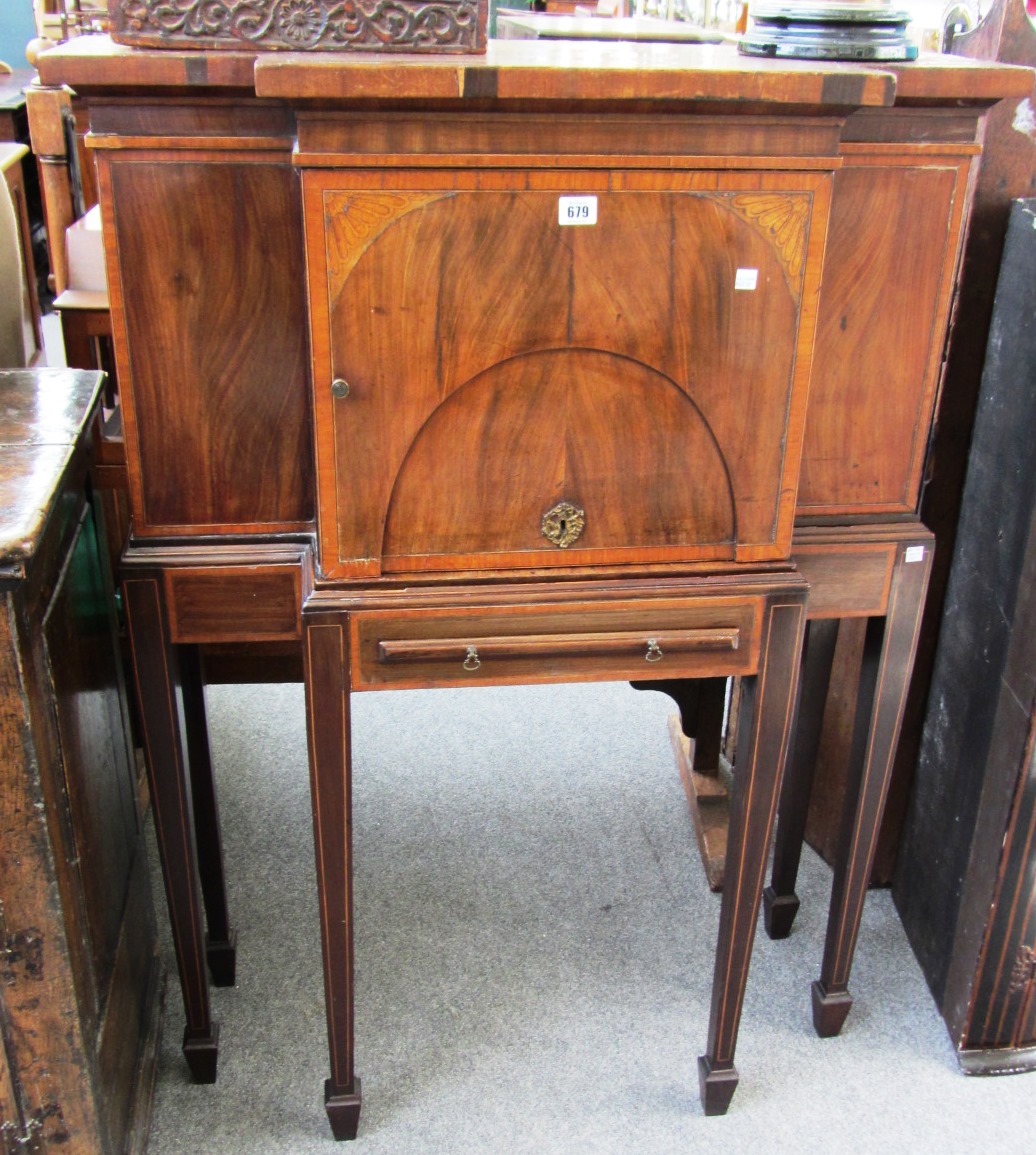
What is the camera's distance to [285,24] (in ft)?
4.32

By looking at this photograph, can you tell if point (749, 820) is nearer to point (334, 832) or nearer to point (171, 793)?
point (334, 832)

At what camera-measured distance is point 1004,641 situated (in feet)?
5.88

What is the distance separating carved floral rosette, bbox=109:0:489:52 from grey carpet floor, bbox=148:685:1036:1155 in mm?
1475

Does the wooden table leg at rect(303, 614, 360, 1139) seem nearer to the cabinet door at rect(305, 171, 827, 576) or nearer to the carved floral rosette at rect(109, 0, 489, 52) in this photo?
the cabinet door at rect(305, 171, 827, 576)

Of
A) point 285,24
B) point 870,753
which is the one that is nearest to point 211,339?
point 285,24

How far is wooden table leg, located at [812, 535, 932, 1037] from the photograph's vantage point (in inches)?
65.3

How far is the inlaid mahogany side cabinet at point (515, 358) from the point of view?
4.15 feet

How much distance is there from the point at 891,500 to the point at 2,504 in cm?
112

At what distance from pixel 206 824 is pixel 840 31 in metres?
1.49

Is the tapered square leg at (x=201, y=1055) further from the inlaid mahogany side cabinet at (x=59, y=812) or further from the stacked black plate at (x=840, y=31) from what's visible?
the stacked black plate at (x=840, y=31)

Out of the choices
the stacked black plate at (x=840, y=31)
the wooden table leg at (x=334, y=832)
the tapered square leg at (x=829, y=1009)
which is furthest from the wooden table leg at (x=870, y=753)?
the wooden table leg at (x=334, y=832)

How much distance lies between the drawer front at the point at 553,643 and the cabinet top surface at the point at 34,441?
385 mm

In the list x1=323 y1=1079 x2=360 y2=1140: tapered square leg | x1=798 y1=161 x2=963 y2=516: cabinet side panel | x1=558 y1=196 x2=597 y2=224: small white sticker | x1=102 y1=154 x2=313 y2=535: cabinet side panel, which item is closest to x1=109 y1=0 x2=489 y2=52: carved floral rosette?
x1=102 y1=154 x2=313 y2=535: cabinet side panel

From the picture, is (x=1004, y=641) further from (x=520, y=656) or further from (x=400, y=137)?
(x=400, y=137)
